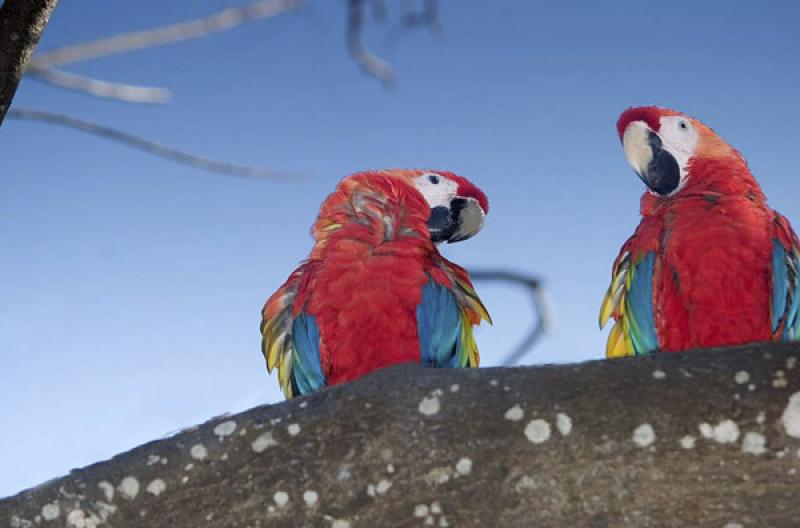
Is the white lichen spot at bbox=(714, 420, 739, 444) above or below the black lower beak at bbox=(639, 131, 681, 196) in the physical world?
below

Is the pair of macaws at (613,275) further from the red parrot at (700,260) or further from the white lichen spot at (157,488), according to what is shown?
the white lichen spot at (157,488)

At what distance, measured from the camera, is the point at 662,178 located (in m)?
2.08

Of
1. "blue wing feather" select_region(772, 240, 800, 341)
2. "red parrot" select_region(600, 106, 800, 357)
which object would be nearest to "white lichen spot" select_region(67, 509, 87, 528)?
"red parrot" select_region(600, 106, 800, 357)

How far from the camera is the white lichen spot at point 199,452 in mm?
1146

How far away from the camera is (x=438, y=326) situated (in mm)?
1871

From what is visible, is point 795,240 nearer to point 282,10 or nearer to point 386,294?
point 386,294

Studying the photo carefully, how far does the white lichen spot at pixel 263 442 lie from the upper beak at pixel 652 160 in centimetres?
127

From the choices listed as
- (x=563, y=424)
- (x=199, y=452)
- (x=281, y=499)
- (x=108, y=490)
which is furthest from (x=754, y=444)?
(x=108, y=490)

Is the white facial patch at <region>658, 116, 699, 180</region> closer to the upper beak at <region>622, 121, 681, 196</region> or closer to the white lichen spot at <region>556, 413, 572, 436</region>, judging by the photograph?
the upper beak at <region>622, 121, 681, 196</region>

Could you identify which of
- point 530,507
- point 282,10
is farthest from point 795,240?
point 282,10

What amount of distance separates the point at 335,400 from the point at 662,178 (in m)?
1.24

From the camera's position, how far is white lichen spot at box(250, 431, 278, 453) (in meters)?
1.13

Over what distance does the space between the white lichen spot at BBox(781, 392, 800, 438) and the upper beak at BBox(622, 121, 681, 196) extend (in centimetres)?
107

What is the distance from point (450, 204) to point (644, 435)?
1160mm
